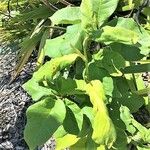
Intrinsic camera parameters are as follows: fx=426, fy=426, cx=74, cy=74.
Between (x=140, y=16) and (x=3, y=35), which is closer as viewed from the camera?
(x=140, y=16)

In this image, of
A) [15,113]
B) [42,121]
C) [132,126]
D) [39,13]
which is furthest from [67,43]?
[39,13]

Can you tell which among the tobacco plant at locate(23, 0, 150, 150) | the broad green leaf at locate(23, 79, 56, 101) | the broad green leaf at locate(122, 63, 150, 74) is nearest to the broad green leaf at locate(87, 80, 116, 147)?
the tobacco plant at locate(23, 0, 150, 150)

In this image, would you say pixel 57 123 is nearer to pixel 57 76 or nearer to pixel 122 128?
pixel 57 76

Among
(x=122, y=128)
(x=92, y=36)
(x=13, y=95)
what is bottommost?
(x=13, y=95)

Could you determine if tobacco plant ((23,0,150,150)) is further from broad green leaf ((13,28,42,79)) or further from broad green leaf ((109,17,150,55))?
broad green leaf ((13,28,42,79))

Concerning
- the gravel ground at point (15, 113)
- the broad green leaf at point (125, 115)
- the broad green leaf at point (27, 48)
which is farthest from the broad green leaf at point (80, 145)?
the broad green leaf at point (27, 48)

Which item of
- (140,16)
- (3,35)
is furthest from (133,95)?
(3,35)

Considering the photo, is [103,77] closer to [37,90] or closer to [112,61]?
[112,61]
